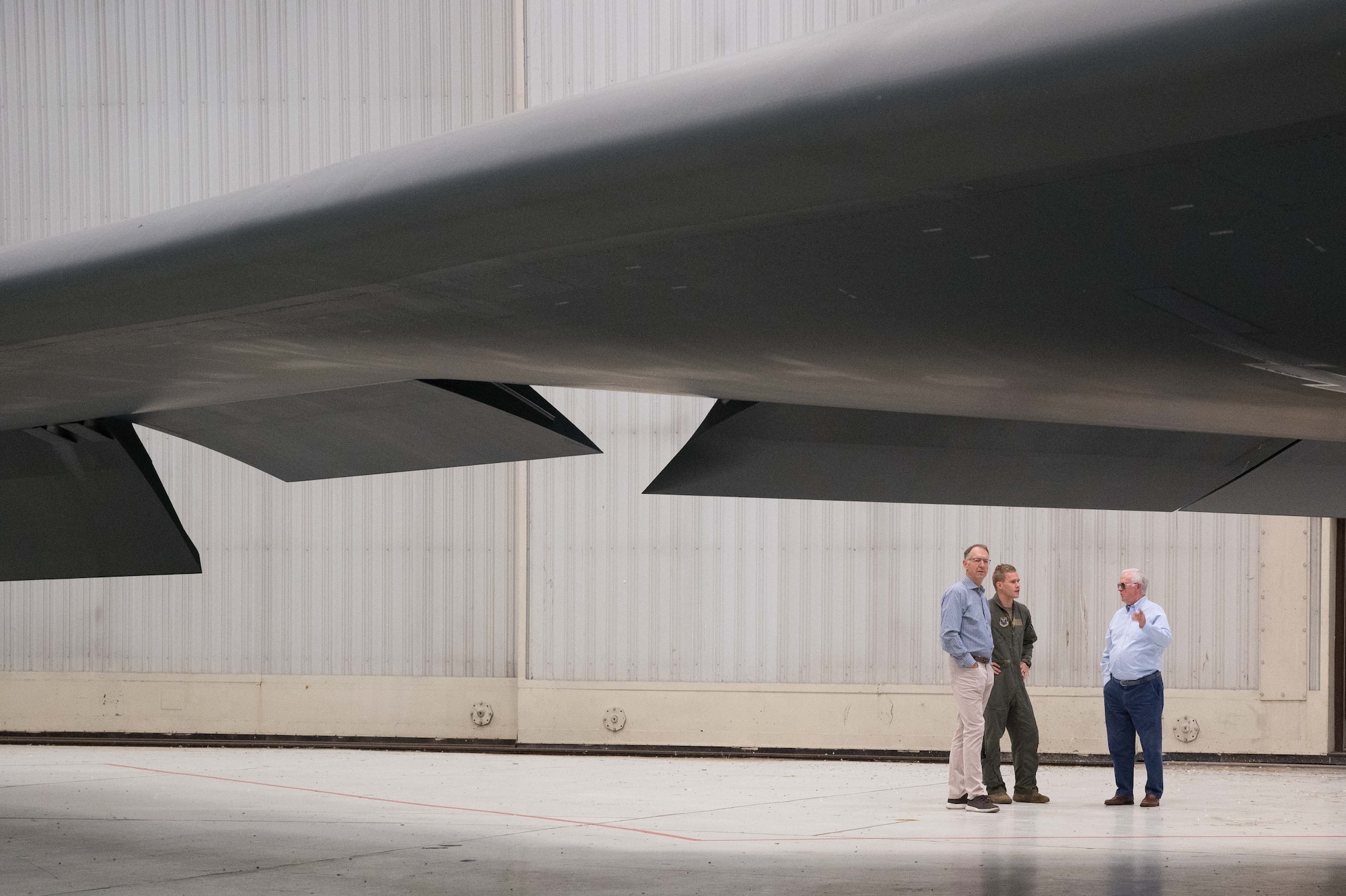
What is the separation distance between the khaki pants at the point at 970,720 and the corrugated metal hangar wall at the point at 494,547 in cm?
330

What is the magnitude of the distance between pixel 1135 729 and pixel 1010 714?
36.5 inches

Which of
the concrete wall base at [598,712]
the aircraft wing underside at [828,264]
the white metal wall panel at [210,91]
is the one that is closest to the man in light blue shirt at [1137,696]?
the concrete wall base at [598,712]

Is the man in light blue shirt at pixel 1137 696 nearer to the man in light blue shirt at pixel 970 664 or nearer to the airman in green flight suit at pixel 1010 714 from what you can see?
the airman in green flight suit at pixel 1010 714

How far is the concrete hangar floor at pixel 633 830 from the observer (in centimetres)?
654

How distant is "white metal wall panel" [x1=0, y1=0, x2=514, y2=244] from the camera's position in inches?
550

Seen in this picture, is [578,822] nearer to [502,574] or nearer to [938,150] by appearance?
[502,574]

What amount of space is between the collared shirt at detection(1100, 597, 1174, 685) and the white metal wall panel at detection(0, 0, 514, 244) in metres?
8.38

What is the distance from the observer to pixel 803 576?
1309cm

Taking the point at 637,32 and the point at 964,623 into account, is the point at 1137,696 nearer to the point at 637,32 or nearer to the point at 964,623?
the point at 964,623

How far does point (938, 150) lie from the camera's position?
2557mm

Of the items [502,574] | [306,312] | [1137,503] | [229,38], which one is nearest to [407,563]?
[502,574]

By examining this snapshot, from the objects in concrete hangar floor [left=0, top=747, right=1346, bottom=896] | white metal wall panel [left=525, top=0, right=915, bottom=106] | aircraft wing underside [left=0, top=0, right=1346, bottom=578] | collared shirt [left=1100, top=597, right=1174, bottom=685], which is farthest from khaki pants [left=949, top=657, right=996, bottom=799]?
white metal wall panel [left=525, top=0, right=915, bottom=106]

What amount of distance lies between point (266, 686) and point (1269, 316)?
12.6 meters

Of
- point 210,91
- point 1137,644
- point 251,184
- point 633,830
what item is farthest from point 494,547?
point 1137,644
